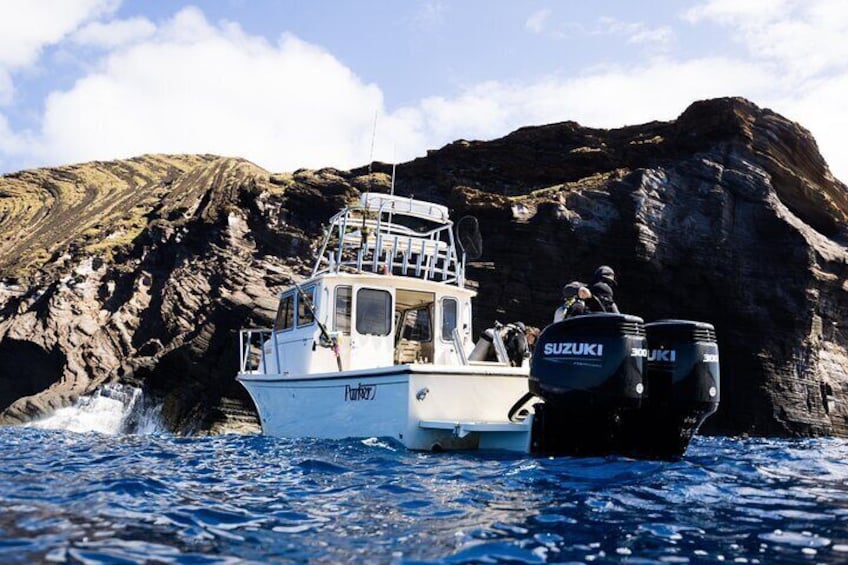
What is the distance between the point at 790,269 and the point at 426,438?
18.8 m

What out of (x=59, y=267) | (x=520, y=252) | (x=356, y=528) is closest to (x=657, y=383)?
(x=356, y=528)

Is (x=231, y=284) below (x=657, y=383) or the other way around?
the other way around

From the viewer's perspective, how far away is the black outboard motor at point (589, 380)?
24.2 feet

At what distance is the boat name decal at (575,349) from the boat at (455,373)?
0.4 inches

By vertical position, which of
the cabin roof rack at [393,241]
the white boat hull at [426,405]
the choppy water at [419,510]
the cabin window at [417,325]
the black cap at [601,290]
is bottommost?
the choppy water at [419,510]

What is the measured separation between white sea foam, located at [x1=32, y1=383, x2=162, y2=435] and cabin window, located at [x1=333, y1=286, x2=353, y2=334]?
10.2 metres

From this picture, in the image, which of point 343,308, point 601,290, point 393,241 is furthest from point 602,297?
point 393,241

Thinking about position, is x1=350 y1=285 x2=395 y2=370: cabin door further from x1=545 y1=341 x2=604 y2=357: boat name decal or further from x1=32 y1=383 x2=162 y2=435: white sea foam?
x1=32 y1=383 x2=162 y2=435: white sea foam

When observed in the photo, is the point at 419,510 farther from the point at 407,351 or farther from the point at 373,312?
the point at 407,351

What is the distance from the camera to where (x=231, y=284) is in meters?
24.5

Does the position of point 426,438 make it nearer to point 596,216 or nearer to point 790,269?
point 596,216

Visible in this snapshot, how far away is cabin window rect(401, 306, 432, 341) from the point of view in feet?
40.7

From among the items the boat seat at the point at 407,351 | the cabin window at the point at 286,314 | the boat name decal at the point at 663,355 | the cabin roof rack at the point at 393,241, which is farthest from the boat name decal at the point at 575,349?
the cabin window at the point at 286,314

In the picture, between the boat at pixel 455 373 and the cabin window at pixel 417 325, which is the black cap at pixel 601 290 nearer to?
the boat at pixel 455 373
